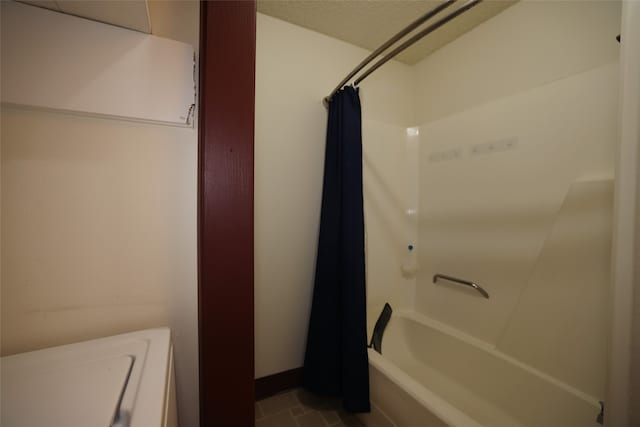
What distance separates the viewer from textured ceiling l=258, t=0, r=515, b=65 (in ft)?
4.21

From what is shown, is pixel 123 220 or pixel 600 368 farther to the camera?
pixel 600 368

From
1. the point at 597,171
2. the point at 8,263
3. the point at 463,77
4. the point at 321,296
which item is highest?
the point at 463,77

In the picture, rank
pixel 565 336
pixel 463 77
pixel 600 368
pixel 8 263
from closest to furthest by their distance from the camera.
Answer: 1. pixel 8 263
2. pixel 600 368
3. pixel 565 336
4. pixel 463 77

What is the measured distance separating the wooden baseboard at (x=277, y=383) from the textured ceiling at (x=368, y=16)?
7.45ft

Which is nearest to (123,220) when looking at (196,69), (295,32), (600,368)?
(196,69)

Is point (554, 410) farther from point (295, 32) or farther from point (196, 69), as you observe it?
point (295, 32)

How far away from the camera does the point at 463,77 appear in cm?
151

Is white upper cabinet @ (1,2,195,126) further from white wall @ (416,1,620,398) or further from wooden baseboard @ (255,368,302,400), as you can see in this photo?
white wall @ (416,1,620,398)

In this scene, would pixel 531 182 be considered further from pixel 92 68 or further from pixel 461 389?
pixel 92 68

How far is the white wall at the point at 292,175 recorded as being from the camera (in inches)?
54.4

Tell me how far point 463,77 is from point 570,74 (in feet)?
1.84

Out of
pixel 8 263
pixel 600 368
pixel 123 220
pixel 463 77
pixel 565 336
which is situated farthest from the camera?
pixel 463 77

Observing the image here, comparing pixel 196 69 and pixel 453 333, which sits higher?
pixel 196 69

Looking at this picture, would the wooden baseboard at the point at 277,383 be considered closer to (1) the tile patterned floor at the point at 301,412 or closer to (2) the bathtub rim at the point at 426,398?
(1) the tile patterned floor at the point at 301,412
